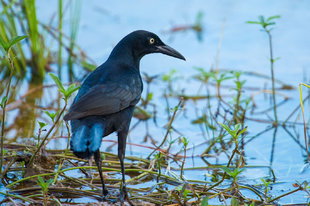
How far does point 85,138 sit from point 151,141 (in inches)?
74.6

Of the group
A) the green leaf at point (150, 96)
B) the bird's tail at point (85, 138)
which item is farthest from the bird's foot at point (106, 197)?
the green leaf at point (150, 96)

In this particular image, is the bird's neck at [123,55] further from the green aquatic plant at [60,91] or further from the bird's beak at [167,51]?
the green aquatic plant at [60,91]

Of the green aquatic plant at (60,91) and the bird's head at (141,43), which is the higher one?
the bird's head at (141,43)

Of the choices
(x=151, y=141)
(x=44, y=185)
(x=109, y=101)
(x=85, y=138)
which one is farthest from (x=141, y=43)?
(x=44, y=185)

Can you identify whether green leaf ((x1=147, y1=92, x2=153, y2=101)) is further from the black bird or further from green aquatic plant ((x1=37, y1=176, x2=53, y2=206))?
green aquatic plant ((x1=37, y1=176, x2=53, y2=206))

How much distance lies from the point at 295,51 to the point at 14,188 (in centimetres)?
522

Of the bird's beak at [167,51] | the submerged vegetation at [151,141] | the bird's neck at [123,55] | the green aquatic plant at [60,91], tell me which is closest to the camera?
the green aquatic plant at [60,91]

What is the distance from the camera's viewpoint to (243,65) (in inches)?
305

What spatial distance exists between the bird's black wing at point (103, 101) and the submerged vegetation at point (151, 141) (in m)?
0.13

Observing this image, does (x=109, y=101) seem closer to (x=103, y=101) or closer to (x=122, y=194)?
(x=103, y=101)

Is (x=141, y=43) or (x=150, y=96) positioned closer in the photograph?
(x=141, y=43)

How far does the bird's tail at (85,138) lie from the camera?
356 cm

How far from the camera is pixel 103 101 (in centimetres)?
396

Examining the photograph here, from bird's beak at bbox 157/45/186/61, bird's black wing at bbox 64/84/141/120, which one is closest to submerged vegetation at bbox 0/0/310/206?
bird's black wing at bbox 64/84/141/120
